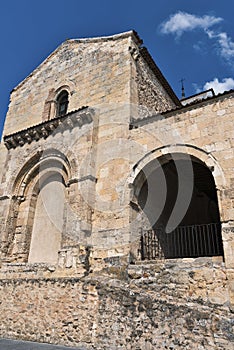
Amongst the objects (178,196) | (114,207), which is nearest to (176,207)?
(178,196)

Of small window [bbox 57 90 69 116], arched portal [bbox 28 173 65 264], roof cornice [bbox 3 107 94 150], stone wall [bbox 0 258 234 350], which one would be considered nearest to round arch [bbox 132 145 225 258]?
stone wall [bbox 0 258 234 350]

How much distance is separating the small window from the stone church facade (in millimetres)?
37

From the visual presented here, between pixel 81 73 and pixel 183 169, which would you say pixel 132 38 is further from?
pixel 183 169

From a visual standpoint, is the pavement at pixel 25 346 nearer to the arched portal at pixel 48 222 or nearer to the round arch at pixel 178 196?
the arched portal at pixel 48 222

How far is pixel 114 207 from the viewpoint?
715 centimetres

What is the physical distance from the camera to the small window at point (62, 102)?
10.3 m

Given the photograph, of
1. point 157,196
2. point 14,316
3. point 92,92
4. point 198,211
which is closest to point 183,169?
point 157,196

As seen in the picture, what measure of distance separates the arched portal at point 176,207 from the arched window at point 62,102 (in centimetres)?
408

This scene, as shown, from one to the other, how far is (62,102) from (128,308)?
7.32 meters

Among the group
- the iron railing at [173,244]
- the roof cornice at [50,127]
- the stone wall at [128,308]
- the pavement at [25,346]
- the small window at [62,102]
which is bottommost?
the pavement at [25,346]

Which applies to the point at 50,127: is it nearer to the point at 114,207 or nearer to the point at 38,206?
the point at 38,206

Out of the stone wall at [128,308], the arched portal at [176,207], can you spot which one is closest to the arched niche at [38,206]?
the stone wall at [128,308]

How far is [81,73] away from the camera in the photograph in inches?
392

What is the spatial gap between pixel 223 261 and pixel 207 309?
1.01 metres
